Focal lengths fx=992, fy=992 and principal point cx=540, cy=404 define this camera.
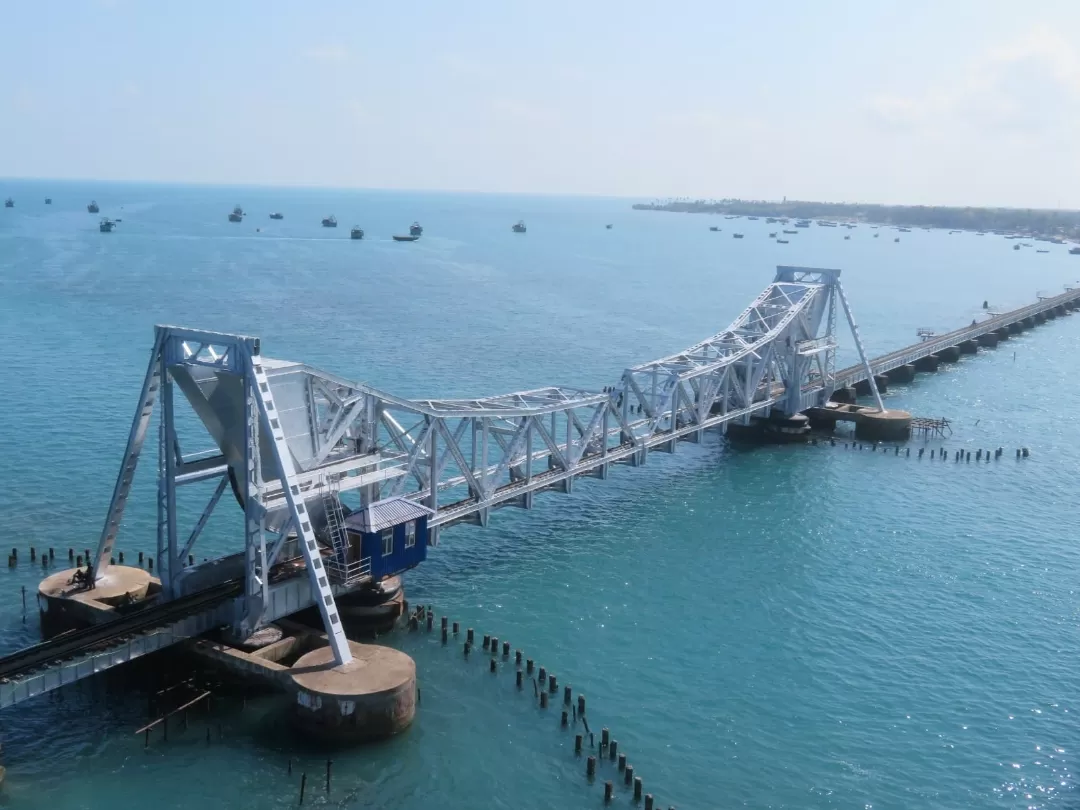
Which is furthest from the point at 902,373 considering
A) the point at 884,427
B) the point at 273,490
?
the point at 273,490

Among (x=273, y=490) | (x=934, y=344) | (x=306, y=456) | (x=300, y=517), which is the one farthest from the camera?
(x=934, y=344)

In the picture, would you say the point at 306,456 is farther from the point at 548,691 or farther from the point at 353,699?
the point at 548,691

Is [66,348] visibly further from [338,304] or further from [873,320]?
[873,320]

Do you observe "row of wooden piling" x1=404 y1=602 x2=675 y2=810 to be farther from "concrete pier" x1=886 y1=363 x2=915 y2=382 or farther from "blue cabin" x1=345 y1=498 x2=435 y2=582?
"concrete pier" x1=886 y1=363 x2=915 y2=382

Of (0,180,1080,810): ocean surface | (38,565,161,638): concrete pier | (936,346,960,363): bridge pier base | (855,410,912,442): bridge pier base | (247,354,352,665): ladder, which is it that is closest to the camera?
(0,180,1080,810): ocean surface

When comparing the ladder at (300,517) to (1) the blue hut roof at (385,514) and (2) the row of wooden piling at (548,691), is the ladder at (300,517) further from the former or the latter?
(2) the row of wooden piling at (548,691)

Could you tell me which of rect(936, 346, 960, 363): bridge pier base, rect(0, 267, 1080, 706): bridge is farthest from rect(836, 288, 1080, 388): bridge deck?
rect(0, 267, 1080, 706): bridge
